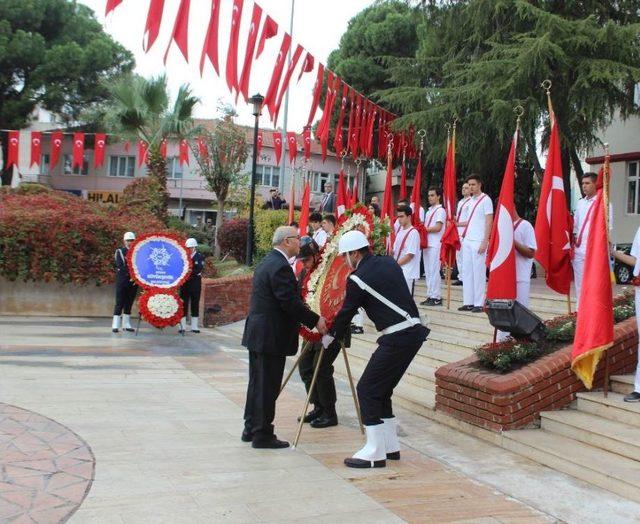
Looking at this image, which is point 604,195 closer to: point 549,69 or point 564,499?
point 564,499

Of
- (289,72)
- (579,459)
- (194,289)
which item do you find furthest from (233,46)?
(579,459)

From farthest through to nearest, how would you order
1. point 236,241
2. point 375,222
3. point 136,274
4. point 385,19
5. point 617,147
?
point 385,19, point 617,147, point 236,241, point 136,274, point 375,222

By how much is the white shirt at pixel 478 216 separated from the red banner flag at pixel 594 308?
11.8ft

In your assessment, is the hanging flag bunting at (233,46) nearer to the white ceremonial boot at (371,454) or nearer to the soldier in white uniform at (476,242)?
the soldier in white uniform at (476,242)

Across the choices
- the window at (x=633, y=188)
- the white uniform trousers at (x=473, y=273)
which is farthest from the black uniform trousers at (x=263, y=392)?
the window at (x=633, y=188)

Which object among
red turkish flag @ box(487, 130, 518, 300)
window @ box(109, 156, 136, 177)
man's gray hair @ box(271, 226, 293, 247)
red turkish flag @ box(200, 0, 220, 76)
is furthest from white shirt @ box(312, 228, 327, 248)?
window @ box(109, 156, 136, 177)

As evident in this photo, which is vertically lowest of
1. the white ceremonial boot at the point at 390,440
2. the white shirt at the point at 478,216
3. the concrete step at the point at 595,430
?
the white ceremonial boot at the point at 390,440

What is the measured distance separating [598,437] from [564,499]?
1.03m

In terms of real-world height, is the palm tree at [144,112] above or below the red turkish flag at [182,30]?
above

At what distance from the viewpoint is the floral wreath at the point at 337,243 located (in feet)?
23.6

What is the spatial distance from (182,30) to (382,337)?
16.1 ft

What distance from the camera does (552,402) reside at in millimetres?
6812

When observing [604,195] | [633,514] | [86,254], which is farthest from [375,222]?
[86,254]

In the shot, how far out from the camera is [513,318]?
716cm
